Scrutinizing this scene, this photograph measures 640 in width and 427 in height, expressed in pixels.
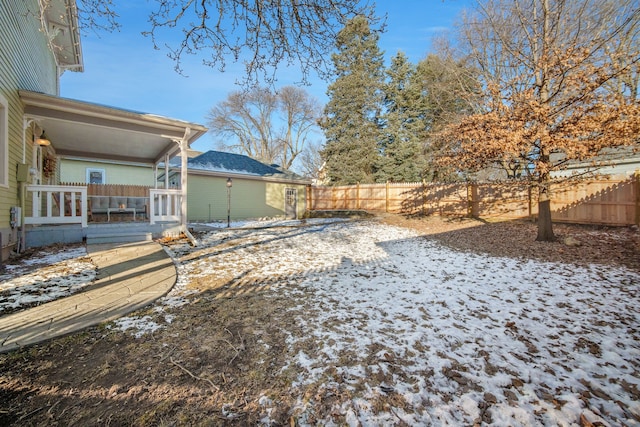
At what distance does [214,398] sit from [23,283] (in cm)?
383

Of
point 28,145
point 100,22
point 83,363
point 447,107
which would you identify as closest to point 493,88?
point 100,22

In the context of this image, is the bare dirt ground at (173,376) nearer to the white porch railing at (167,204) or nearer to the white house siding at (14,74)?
the white house siding at (14,74)

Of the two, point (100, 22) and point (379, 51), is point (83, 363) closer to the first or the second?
point (100, 22)

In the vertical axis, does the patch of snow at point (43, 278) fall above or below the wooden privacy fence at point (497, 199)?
below

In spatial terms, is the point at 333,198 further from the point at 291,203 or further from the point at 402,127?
the point at 402,127

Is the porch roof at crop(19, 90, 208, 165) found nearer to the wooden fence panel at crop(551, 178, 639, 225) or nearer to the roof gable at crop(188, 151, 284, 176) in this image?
the roof gable at crop(188, 151, 284, 176)

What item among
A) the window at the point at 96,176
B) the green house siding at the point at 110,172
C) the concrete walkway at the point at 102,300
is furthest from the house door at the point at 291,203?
the concrete walkway at the point at 102,300

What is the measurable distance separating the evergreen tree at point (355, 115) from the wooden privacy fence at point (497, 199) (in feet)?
12.5

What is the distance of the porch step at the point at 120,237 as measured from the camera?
6.26m

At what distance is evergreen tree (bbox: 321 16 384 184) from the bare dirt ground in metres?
19.0

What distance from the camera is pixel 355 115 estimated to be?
71.1ft

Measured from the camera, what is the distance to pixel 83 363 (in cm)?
223

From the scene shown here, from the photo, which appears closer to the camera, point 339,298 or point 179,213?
point 339,298

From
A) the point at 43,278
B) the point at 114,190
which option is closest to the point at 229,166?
the point at 114,190
